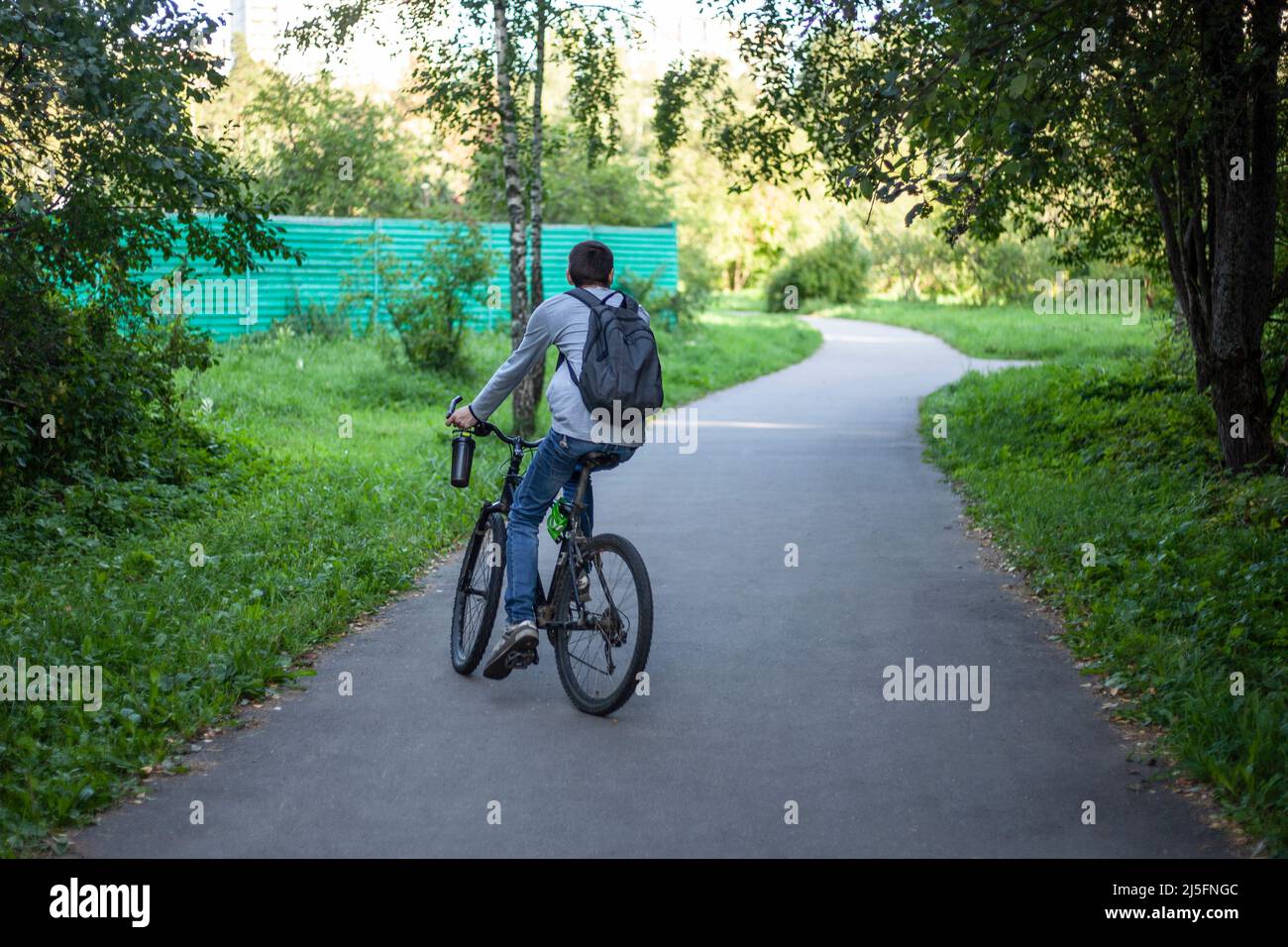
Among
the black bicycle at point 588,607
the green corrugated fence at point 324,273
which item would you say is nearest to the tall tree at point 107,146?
the black bicycle at point 588,607

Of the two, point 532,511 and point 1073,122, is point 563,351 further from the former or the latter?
point 1073,122

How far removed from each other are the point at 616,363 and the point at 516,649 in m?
1.36

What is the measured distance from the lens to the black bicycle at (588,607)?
565cm

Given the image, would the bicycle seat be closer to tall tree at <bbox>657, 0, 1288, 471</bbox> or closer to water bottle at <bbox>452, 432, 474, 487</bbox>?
water bottle at <bbox>452, 432, 474, 487</bbox>

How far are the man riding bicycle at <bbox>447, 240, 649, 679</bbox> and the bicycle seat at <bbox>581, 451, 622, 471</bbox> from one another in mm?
19

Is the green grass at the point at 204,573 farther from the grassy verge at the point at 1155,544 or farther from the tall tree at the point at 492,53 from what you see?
the grassy verge at the point at 1155,544

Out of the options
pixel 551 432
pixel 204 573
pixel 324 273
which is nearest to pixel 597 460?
pixel 551 432

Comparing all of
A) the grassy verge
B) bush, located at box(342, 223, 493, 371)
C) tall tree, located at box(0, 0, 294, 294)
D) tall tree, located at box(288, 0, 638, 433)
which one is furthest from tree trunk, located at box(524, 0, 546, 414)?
tall tree, located at box(0, 0, 294, 294)

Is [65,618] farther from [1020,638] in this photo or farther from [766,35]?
[766,35]

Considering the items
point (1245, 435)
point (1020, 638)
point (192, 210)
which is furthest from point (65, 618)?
point (1245, 435)

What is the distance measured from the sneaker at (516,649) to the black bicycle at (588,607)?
10 mm

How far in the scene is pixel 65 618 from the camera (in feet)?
22.7
